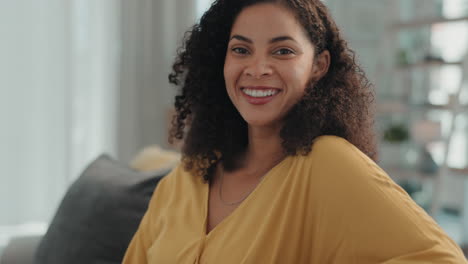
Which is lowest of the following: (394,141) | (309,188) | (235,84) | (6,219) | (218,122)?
(6,219)

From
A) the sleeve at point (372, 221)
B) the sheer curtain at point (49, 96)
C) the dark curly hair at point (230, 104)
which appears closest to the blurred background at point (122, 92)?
the sheer curtain at point (49, 96)

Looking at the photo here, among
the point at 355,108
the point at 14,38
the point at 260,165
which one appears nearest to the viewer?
the point at 355,108

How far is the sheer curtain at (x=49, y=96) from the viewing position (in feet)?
11.7

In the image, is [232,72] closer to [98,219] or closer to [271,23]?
[271,23]

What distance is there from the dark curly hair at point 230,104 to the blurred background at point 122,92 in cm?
207

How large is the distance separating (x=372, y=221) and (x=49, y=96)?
10.1ft

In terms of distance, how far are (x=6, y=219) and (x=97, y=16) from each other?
4.96 feet

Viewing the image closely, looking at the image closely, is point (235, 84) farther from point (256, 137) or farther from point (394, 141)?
point (394, 141)

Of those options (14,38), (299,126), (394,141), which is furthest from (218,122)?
(394,141)

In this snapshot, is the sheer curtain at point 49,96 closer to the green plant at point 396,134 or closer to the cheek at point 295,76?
the green plant at point 396,134

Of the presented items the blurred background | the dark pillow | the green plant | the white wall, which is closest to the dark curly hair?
the dark pillow

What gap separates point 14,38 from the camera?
356 centimetres

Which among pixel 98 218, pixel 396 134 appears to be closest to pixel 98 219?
pixel 98 218

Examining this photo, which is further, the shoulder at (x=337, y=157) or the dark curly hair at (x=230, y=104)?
the dark curly hair at (x=230, y=104)
